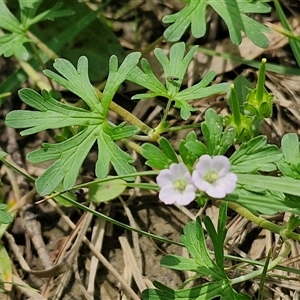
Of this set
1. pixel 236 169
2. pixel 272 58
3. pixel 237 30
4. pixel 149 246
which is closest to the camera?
pixel 236 169

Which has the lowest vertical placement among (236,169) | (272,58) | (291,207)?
(272,58)

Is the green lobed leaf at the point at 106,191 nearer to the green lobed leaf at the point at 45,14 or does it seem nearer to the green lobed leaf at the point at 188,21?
the green lobed leaf at the point at 188,21

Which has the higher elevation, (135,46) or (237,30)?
(237,30)

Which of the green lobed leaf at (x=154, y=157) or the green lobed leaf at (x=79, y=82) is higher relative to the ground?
the green lobed leaf at (x=79, y=82)

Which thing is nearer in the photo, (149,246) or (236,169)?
(236,169)

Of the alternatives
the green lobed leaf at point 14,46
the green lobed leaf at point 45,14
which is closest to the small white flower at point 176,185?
the green lobed leaf at point 14,46

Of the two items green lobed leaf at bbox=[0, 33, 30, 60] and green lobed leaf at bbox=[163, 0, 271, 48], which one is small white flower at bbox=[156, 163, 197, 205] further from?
green lobed leaf at bbox=[0, 33, 30, 60]

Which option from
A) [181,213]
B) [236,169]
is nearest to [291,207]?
[236,169]

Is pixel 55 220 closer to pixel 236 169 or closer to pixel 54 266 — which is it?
pixel 54 266
